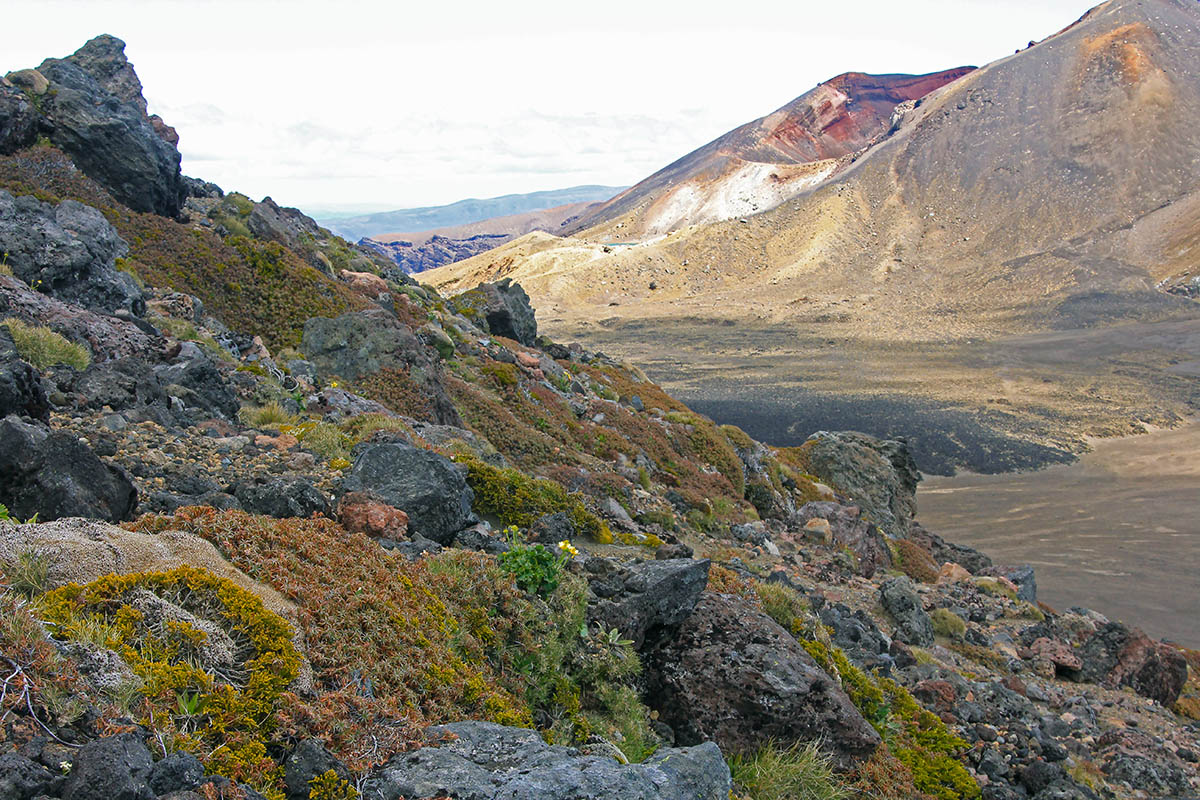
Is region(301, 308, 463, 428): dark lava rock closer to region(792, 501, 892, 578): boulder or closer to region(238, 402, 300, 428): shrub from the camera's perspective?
region(238, 402, 300, 428): shrub

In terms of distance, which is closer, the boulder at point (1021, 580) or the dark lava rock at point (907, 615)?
the dark lava rock at point (907, 615)

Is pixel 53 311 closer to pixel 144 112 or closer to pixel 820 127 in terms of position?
pixel 144 112

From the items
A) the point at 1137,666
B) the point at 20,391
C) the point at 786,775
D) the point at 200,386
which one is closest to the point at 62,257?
the point at 200,386

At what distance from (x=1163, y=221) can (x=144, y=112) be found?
3831 inches

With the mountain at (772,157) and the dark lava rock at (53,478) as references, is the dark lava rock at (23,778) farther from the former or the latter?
the mountain at (772,157)

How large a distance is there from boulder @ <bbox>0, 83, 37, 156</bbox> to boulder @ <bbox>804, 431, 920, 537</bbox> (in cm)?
1968

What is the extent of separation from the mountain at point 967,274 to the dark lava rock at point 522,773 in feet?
107

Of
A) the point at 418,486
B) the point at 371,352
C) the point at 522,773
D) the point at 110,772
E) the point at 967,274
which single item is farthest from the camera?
the point at 967,274

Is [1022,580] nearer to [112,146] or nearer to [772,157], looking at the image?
[112,146]

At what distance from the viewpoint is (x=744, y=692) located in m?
5.70

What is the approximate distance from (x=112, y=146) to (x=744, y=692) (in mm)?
16699

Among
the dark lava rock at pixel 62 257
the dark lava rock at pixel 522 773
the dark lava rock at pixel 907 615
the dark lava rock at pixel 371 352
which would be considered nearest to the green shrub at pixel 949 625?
the dark lava rock at pixel 907 615

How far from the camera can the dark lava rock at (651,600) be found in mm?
5762

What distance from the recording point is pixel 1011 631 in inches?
515
